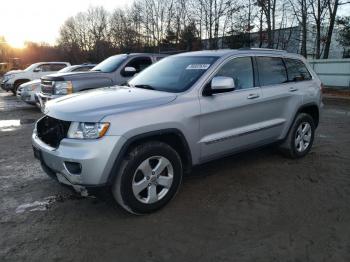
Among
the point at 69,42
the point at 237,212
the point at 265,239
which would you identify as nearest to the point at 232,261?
the point at 265,239

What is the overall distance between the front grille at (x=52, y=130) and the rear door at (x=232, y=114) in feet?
5.02

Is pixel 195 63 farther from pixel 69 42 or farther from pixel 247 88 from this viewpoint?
pixel 69 42

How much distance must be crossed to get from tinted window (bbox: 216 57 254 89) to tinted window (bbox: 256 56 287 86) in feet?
0.70

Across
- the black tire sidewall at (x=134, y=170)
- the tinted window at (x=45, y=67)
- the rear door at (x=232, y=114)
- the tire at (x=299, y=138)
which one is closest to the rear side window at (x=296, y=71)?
the tire at (x=299, y=138)

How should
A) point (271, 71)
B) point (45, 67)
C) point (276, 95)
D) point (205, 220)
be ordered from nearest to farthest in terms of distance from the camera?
1. point (205, 220)
2. point (276, 95)
3. point (271, 71)
4. point (45, 67)

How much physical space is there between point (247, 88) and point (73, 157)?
250 cm

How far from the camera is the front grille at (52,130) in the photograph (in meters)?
3.56

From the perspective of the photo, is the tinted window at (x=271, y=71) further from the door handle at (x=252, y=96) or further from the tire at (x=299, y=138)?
the tire at (x=299, y=138)

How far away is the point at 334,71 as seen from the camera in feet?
57.9

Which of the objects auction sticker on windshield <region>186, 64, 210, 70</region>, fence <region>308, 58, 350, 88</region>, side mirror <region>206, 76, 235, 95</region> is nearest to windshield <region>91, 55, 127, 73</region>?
auction sticker on windshield <region>186, 64, 210, 70</region>

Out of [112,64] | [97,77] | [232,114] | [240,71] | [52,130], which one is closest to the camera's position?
[52,130]

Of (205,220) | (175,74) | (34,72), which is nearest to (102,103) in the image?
(175,74)

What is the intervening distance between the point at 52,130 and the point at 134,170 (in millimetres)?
1023

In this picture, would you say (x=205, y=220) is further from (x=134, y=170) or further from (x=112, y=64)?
(x=112, y=64)
